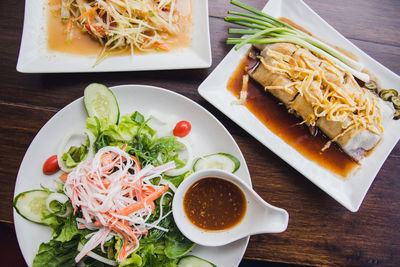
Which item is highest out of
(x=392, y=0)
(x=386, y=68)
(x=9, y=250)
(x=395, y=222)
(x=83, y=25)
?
(x=392, y=0)

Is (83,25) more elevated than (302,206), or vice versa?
(83,25)

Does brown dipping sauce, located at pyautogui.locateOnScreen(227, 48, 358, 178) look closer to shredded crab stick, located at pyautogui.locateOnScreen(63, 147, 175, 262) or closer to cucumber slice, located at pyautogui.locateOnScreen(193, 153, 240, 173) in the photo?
cucumber slice, located at pyautogui.locateOnScreen(193, 153, 240, 173)

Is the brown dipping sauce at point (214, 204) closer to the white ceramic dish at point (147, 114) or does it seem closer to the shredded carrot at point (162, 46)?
the white ceramic dish at point (147, 114)

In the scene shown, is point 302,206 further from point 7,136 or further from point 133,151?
point 7,136

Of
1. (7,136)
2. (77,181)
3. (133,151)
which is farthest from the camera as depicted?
(7,136)

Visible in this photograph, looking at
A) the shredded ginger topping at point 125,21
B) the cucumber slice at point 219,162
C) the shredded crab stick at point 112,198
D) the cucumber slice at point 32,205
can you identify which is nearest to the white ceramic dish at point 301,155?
the cucumber slice at point 219,162

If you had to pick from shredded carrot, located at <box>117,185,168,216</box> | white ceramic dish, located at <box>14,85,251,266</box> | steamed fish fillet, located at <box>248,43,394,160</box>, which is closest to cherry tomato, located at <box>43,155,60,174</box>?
white ceramic dish, located at <box>14,85,251,266</box>

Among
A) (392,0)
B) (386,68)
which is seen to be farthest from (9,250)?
(392,0)
